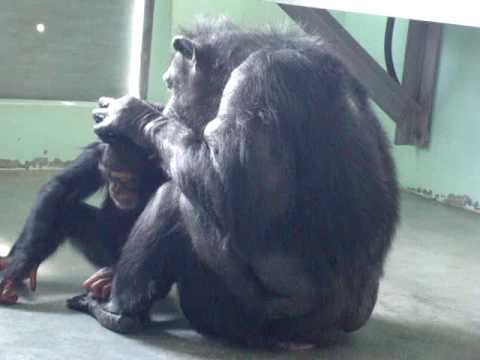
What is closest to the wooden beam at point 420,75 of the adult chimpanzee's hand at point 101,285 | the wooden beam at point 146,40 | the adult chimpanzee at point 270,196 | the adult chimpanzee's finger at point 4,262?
the wooden beam at point 146,40

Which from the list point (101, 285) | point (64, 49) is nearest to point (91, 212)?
point (101, 285)

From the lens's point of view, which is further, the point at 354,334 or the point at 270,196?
the point at 354,334

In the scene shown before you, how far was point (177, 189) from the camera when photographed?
8.62 ft

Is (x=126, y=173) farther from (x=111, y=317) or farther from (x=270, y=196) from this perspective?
(x=270, y=196)

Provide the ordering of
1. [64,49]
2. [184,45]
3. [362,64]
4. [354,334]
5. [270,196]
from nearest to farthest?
[270,196], [184,45], [354,334], [362,64], [64,49]

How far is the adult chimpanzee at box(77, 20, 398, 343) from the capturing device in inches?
96.6

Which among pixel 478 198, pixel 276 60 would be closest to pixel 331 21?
pixel 478 198

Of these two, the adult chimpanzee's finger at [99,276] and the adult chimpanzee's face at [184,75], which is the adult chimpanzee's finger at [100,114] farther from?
the adult chimpanzee's finger at [99,276]

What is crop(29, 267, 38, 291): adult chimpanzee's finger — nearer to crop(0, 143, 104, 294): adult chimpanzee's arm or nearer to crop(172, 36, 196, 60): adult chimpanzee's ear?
crop(0, 143, 104, 294): adult chimpanzee's arm

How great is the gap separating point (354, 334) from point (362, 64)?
89.1 inches

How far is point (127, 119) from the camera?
270 cm

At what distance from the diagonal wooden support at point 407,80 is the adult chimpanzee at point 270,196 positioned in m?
2.05

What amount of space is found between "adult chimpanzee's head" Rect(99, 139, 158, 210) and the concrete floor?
0.39 metres

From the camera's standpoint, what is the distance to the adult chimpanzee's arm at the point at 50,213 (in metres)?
2.92
